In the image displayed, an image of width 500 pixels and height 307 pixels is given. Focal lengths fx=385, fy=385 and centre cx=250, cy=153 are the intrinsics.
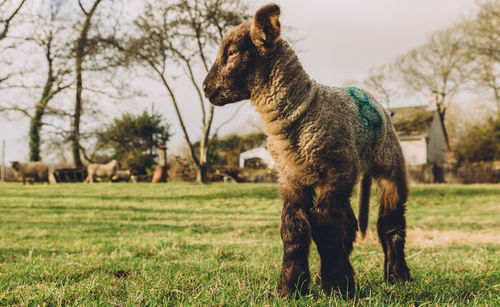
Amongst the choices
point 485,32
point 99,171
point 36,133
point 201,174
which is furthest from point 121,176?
point 485,32

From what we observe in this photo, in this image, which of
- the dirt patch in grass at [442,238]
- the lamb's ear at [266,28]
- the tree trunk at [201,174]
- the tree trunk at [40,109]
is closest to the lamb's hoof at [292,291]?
the lamb's ear at [266,28]

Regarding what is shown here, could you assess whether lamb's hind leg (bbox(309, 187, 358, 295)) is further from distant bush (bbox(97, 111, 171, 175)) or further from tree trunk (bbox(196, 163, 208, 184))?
distant bush (bbox(97, 111, 171, 175))

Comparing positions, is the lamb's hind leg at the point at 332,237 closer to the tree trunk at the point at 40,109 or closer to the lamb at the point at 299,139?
the lamb at the point at 299,139

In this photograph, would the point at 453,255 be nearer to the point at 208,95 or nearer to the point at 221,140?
the point at 208,95

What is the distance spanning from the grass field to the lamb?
298mm

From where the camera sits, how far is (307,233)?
2729 millimetres

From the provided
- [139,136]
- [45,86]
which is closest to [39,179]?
[45,86]

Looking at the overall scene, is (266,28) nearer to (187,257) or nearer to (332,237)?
(332,237)

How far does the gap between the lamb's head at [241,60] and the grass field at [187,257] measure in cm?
144

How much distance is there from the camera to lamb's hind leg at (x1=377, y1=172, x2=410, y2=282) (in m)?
3.55

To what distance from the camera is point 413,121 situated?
138 ft

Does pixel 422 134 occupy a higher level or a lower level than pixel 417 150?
higher

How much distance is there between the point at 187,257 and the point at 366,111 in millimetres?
2831

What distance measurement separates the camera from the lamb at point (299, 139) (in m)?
2.70
